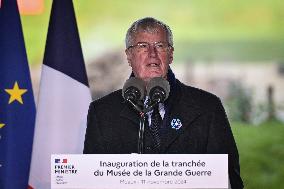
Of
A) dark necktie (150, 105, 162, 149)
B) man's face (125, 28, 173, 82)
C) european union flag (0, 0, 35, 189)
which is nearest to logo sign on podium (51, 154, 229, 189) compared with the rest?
dark necktie (150, 105, 162, 149)

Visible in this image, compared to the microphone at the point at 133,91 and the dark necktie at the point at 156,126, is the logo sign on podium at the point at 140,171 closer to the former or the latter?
the microphone at the point at 133,91

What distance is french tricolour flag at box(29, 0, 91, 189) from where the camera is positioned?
382cm

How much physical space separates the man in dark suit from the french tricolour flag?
1.07 metres

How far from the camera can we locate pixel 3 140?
3.93 metres

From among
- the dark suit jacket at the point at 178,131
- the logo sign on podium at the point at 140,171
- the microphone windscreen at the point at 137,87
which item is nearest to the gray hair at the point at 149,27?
the dark suit jacket at the point at 178,131

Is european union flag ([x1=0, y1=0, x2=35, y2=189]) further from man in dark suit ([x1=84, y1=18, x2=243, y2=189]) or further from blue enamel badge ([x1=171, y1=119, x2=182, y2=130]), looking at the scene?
blue enamel badge ([x1=171, y1=119, x2=182, y2=130])

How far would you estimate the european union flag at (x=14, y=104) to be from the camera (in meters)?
3.92

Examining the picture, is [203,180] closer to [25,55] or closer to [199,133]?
[199,133]

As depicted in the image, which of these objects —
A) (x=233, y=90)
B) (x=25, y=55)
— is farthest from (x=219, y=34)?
(x=25, y=55)

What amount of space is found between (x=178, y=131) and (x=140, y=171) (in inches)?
22.8

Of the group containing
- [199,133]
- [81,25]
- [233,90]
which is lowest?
[199,133]

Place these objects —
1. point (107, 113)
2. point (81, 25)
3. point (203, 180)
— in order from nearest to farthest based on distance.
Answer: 1. point (203, 180)
2. point (107, 113)
3. point (81, 25)

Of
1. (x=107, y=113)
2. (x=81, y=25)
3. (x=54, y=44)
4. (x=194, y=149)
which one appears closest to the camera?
(x=194, y=149)

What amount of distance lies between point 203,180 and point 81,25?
252cm
